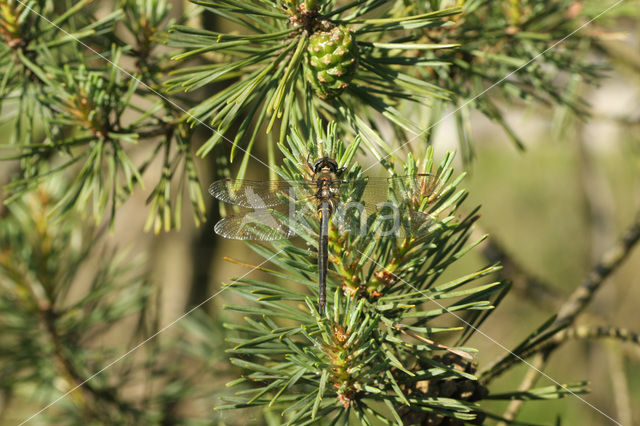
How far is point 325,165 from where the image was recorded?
52 centimetres

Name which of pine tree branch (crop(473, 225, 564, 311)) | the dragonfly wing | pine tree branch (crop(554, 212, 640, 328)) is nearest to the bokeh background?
pine tree branch (crop(473, 225, 564, 311))

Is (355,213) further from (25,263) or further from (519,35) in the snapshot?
(25,263)

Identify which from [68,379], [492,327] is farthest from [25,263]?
[492,327]

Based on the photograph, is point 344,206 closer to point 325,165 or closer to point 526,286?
point 325,165

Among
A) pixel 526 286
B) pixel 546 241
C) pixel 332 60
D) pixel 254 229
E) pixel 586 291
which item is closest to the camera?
pixel 332 60

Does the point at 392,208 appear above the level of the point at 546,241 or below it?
below

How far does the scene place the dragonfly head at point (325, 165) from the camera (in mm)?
515

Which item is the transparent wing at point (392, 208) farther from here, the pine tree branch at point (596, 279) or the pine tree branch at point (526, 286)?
the pine tree branch at point (526, 286)

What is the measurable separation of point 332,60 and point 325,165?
0.11m

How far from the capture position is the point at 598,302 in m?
1.84

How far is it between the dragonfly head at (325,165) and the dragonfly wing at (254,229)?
4.1 inches

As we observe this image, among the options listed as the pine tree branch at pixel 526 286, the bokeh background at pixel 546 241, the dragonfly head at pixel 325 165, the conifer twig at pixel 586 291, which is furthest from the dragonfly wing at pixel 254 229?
the pine tree branch at pixel 526 286

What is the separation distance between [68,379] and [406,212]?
0.76 meters

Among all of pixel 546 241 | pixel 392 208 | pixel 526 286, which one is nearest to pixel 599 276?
pixel 526 286
